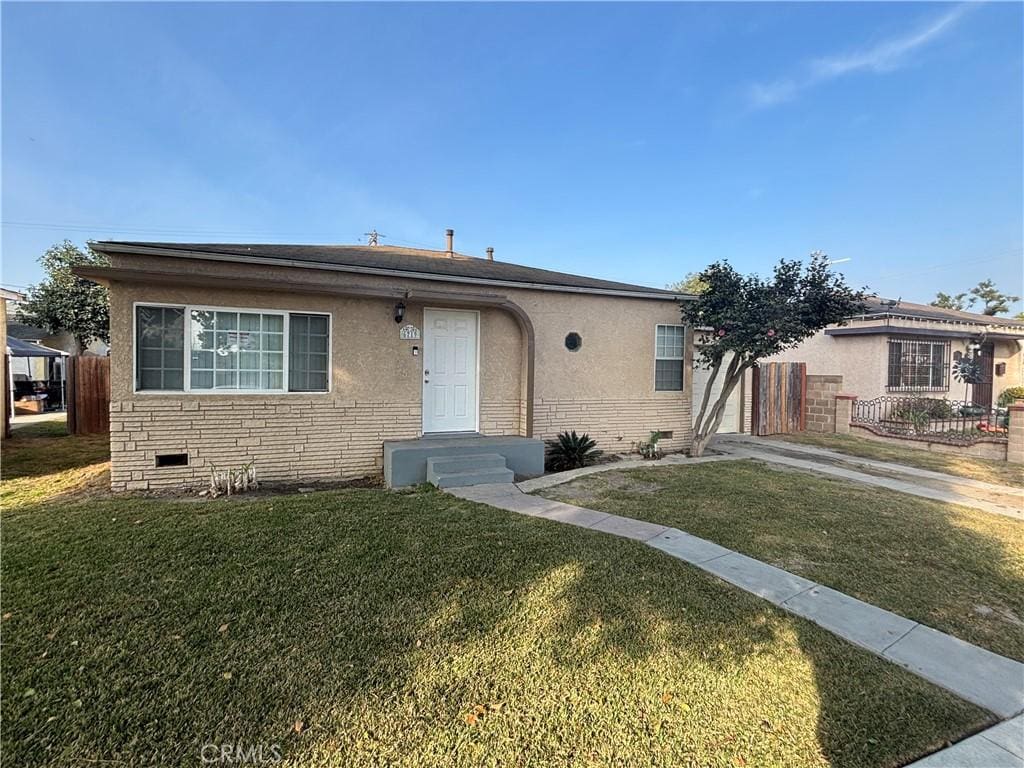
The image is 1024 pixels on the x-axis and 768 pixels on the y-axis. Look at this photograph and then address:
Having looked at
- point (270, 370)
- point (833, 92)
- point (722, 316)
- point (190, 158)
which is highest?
point (833, 92)

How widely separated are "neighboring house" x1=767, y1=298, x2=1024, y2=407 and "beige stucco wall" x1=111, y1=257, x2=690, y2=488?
839 centimetres

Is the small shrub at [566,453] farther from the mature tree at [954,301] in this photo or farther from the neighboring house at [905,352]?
the mature tree at [954,301]

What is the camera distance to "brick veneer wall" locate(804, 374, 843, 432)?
42.0ft

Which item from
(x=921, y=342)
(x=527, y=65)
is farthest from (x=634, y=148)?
(x=921, y=342)

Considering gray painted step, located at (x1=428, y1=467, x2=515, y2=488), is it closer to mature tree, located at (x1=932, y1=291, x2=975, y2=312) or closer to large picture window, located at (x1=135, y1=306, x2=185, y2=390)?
large picture window, located at (x1=135, y1=306, x2=185, y2=390)

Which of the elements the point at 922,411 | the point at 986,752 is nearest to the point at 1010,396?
the point at 922,411

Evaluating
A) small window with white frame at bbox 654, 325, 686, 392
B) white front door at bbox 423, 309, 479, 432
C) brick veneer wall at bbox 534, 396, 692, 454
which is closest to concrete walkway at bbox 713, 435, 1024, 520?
brick veneer wall at bbox 534, 396, 692, 454

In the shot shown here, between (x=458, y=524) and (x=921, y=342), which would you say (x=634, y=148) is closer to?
(x=921, y=342)

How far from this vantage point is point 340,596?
11.1 ft

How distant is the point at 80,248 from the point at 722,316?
2434cm

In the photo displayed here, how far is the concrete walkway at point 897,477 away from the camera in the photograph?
6484 mm

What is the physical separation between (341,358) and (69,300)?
16323 millimetres

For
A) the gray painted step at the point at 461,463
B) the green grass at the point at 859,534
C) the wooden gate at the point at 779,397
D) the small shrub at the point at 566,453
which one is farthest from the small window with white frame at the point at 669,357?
the gray painted step at the point at 461,463

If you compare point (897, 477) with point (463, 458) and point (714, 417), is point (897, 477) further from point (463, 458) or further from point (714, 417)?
point (463, 458)
